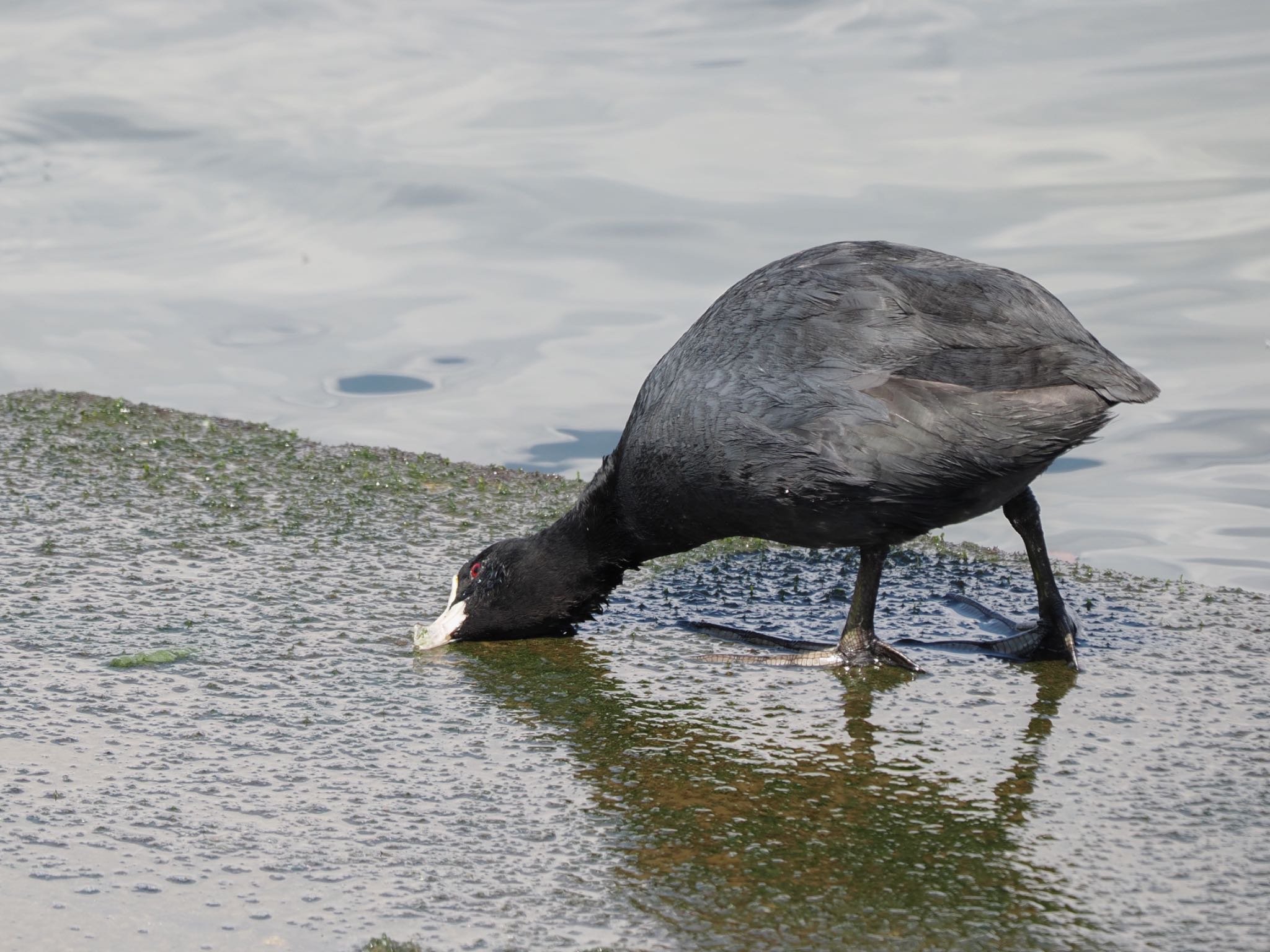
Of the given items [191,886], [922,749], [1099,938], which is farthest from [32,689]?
[1099,938]

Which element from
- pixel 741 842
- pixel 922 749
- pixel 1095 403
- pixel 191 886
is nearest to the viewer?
pixel 191 886

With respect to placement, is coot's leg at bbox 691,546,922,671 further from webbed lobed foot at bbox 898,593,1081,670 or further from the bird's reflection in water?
webbed lobed foot at bbox 898,593,1081,670

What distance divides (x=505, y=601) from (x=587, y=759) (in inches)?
43.8

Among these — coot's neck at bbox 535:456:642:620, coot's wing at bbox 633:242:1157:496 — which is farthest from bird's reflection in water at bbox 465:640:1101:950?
coot's wing at bbox 633:242:1157:496

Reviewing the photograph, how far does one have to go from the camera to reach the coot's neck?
15.7 feet

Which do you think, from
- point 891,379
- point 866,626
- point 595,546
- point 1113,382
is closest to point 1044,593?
point 866,626

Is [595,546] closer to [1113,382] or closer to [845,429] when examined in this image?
[845,429]

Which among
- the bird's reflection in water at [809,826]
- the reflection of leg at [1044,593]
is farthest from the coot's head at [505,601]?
the reflection of leg at [1044,593]

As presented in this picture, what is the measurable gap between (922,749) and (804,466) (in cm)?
88

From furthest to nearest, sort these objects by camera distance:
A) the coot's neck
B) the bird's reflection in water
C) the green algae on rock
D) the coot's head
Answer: the coot's neck → the coot's head → the green algae on rock → the bird's reflection in water

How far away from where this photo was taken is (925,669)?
4.33 meters

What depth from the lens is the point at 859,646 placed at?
14.4 ft

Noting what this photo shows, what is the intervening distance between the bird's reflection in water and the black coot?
43 cm

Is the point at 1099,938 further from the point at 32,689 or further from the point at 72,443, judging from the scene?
the point at 72,443
